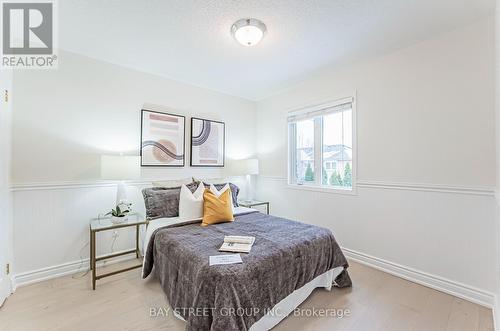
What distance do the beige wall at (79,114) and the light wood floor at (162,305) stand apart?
1.17 metres

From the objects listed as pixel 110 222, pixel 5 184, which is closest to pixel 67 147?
pixel 5 184

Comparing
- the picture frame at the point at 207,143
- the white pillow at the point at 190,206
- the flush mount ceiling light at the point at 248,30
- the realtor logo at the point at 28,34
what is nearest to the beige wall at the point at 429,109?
the flush mount ceiling light at the point at 248,30

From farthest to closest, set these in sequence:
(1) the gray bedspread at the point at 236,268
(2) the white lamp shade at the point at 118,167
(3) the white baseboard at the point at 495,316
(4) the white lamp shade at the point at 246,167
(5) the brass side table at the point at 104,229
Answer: (4) the white lamp shade at the point at 246,167 < (2) the white lamp shade at the point at 118,167 < (5) the brass side table at the point at 104,229 < (3) the white baseboard at the point at 495,316 < (1) the gray bedspread at the point at 236,268

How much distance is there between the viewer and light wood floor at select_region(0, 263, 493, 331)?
66.9 inches

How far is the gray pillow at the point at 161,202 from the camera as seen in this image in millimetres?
2576

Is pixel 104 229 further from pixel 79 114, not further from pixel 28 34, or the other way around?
pixel 28 34

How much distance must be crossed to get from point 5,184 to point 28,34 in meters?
1.45

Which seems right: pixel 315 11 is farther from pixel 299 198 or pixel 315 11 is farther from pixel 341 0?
pixel 299 198

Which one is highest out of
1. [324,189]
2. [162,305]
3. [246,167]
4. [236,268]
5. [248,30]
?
[248,30]

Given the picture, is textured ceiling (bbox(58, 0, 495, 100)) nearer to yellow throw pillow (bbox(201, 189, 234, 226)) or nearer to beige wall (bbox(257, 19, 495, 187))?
beige wall (bbox(257, 19, 495, 187))

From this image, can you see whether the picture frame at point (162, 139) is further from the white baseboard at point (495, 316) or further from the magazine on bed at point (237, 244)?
the white baseboard at point (495, 316)

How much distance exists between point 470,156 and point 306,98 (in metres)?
2.04

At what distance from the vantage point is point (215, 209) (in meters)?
2.45

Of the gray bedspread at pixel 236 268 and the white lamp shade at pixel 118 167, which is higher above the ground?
the white lamp shade at pixel 118 167
